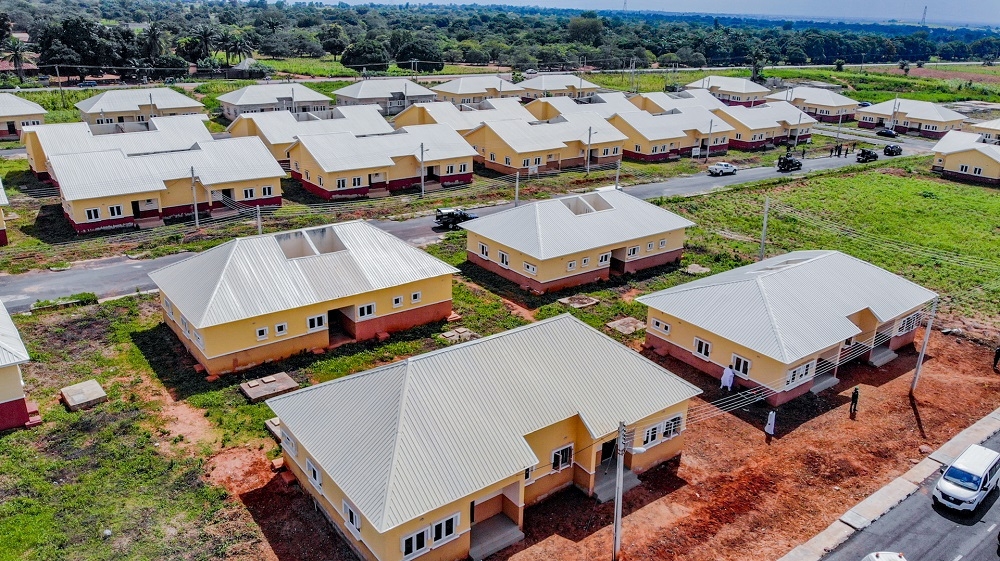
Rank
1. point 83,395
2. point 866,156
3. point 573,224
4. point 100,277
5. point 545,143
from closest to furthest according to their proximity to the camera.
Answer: point 83,395
point 100,277
point 573,224
point 545,143
point 866,156

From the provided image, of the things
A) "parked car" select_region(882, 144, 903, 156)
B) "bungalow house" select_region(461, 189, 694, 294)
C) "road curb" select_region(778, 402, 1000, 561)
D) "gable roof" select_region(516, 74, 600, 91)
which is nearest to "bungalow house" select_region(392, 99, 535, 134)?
"gable roof" select_region(516, 74, 600, 91)

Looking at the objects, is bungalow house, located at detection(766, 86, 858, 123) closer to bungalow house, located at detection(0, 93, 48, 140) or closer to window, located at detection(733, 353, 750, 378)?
window, located at detection(733, 353, 750, 378)

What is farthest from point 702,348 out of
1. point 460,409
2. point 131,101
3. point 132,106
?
point 131,101

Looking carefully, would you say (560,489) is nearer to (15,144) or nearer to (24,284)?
(24,284)

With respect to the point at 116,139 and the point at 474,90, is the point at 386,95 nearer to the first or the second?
the point at 474,90

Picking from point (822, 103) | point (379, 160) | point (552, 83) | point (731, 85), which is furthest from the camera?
point (731, 85)
